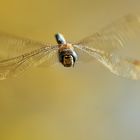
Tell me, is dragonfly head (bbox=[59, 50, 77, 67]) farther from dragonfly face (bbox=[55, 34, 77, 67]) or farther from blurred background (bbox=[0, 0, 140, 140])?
blurred background (bbox=[0, 0, 140, 140])

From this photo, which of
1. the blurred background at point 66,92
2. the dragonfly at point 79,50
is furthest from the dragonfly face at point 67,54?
the blurred background at point 66,92

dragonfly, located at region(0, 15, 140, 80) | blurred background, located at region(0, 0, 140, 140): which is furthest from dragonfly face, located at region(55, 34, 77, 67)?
blurred background, located at region(0, 0, 140, 140)

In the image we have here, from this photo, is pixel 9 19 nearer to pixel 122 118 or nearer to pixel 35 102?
pixel 35 102

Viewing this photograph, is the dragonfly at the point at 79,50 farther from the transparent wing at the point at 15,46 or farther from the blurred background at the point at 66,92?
the blurred background at the point at 66,92

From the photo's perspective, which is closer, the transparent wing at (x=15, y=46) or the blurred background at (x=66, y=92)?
the transparent wing at (x=15, y=46)

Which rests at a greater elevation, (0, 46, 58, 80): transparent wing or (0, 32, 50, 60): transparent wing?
(0, 32, 50, 60): transparent wing

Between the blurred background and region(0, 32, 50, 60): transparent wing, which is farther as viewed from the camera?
the blurred background

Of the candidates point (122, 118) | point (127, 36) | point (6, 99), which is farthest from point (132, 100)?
point (6, 99)
